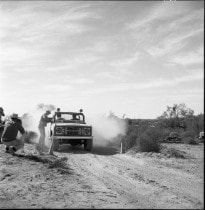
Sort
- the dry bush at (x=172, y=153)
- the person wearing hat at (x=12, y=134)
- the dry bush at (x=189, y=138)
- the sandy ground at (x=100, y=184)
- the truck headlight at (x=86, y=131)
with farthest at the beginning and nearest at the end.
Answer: the dry bush at (x=189, y=138), the truck headlight at (x=86, y=131), the dry bush at (x=172, y=153), the person wearing hat at (x=12, y=134), the sandy ground at (x=100, y=184)

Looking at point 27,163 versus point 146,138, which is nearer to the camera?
point 27,163

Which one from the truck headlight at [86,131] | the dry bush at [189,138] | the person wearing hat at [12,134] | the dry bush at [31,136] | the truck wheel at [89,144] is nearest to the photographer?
the person wearing hat at [12,134]

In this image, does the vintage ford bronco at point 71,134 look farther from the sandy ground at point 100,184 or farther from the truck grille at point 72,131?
the sandy ground at point 100,184

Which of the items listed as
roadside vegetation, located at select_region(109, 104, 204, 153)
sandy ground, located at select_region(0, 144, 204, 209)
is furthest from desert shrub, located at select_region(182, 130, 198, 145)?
sandy ground, located at select_region(0, 144, 204, 209)

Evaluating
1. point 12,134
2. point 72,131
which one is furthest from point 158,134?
point 12,134

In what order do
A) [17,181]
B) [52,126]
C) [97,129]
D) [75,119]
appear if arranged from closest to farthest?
[17,181]
[52,126]
[75,119]
[97,129]

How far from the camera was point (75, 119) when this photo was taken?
17.9 m

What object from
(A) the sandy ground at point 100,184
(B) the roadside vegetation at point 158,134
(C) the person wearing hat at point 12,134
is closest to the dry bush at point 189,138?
(B) the roadside vegetation at point 158,134

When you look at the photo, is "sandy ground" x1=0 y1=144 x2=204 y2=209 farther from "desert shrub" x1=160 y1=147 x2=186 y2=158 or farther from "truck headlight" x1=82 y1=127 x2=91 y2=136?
"truck headlight" x1=82 y1=127 x2=91 y2=136

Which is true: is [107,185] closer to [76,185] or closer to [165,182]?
[76,185]

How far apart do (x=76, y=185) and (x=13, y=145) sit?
16.3 ft

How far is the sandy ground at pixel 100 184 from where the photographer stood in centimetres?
657

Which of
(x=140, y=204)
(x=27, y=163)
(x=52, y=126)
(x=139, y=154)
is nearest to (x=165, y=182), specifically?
(x=140, y=204)

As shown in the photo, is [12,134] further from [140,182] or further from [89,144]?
[140,182]
